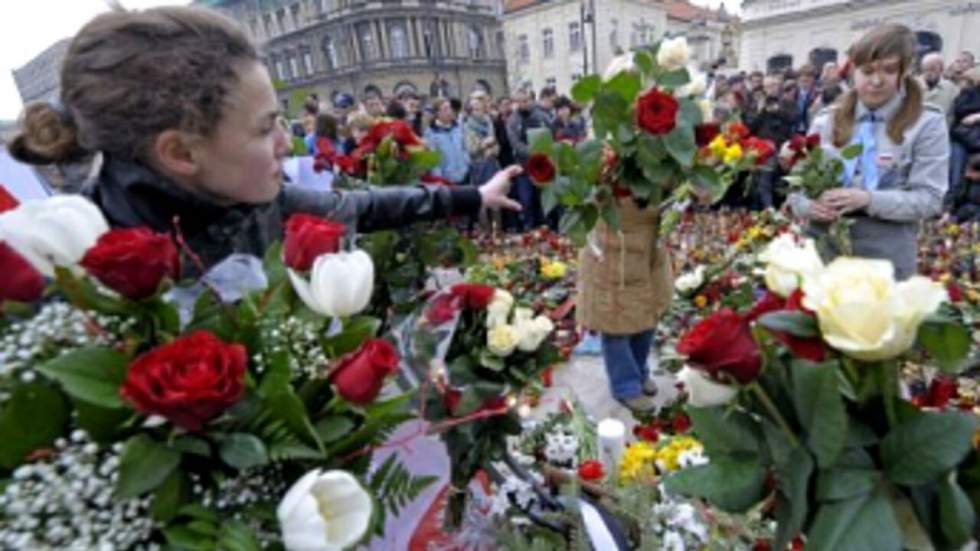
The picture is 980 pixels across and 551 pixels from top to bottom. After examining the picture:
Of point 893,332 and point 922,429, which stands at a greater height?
point 893,332

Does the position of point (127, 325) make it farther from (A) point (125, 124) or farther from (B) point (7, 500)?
(A) point (125, 124)

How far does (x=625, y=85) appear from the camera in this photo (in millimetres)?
1910

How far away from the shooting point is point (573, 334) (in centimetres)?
375

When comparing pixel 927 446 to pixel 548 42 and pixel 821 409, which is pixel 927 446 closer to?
pixel 821 409

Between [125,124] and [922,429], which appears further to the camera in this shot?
[125,124]

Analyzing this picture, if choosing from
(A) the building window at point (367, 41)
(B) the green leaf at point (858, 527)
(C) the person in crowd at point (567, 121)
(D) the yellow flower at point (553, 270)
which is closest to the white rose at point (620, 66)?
(B) the green leaf at point (858, 527)

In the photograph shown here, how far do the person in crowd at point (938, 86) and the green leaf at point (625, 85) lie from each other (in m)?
5.35

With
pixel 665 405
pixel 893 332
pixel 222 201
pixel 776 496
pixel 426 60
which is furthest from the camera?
pixel 426 60

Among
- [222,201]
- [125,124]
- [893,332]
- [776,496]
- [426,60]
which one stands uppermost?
[426,60]

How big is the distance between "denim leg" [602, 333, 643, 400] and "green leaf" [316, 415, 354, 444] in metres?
2.12

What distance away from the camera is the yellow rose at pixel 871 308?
523 millimetres

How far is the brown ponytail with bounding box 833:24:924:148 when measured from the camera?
2.05 meters

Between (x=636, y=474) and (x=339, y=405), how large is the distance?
1.01m

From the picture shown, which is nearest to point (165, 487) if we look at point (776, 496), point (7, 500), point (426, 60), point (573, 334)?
point (7, 500)
